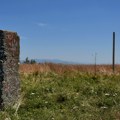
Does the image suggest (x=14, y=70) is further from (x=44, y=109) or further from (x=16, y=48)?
(x=44, y=109)

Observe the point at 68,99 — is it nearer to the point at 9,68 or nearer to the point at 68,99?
the point at 68,99

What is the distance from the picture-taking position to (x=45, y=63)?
21359 mm

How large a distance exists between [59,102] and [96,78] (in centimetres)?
329

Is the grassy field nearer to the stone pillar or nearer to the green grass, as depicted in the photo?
the green grass

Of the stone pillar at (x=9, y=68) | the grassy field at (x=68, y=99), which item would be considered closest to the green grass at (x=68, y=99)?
the grassy field at (x=68, y=99)

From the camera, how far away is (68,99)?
1176cm

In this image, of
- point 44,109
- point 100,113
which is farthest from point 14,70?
point 100,113

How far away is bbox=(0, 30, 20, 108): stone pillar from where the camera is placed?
10922mm

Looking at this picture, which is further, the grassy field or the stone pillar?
the stone pillar

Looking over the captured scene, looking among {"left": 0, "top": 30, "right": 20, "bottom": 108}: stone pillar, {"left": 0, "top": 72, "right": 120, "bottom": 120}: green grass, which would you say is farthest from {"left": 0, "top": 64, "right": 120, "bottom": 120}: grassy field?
{"left": 0, "top": 30, "right": 20, "bottom": 108}: stone pillar

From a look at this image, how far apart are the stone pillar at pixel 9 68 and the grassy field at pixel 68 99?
1.00ft

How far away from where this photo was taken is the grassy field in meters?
10.3

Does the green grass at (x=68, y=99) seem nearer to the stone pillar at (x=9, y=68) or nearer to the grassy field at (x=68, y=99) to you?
the grassy field at (x=68, y=99)

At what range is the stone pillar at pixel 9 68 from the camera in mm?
10922
